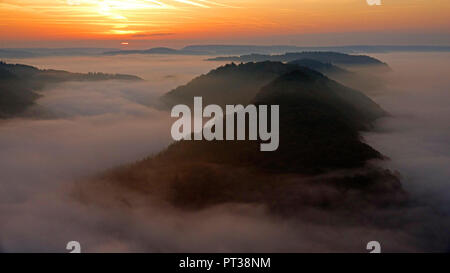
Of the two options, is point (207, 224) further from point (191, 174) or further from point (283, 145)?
point (283, 145)

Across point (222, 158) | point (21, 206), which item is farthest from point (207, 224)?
point (21, 206)

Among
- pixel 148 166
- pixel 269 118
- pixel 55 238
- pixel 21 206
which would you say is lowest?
pixel 55 238

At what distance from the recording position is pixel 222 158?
155 m

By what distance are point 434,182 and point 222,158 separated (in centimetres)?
8916

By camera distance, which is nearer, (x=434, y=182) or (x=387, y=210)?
(x=387, y=210)

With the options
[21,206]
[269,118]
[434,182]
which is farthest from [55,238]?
[434,182]

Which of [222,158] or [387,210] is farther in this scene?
Result: [222,158]

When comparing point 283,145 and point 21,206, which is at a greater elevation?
point 283,145

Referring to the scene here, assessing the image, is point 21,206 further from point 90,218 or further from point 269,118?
point 269,118

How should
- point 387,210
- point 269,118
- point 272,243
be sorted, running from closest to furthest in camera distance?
point 272,243, point 387,210, point 269,118
